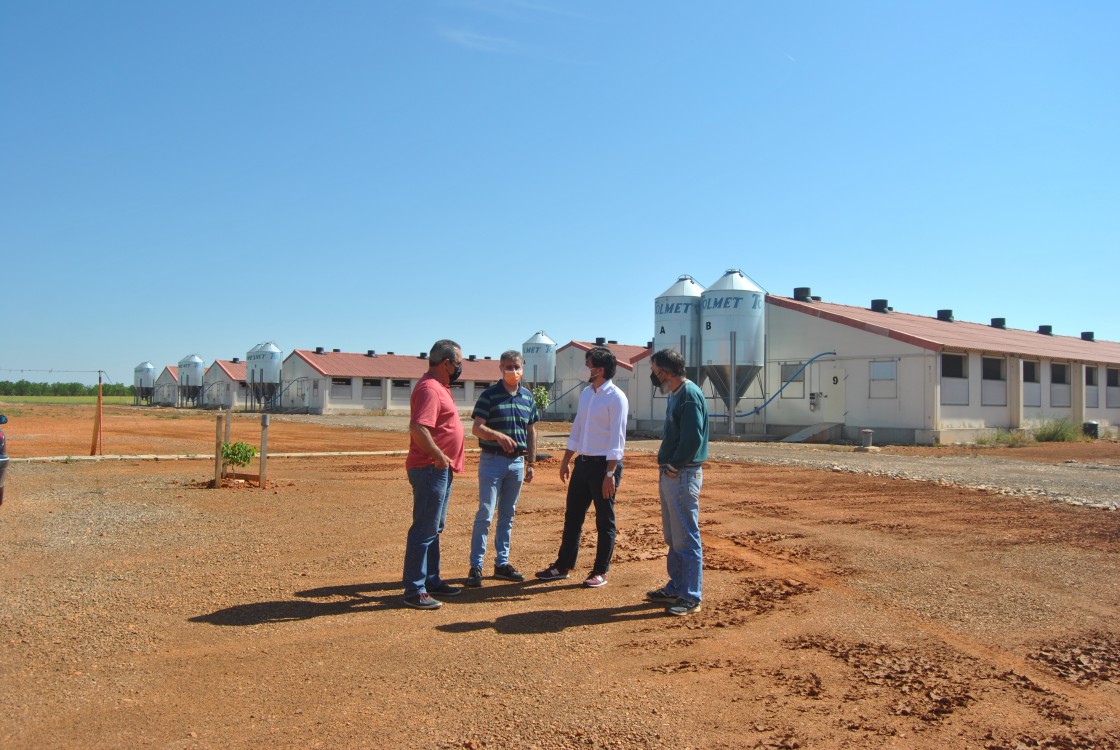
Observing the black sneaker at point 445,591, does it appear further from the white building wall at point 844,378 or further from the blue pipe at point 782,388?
the blue pipe at point 782,388

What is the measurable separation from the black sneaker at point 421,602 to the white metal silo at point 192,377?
7677 centimetres

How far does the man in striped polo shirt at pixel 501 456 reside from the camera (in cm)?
626

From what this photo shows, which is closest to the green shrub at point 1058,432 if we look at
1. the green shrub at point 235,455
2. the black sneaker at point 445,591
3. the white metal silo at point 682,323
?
the white metal silo at point 682,323

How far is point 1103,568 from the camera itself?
22.7 feet

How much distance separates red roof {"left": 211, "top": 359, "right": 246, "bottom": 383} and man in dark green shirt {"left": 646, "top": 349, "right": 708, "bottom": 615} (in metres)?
68.2

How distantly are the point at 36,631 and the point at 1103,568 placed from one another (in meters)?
7.77

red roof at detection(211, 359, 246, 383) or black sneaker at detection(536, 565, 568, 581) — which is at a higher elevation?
red roof at detection(211, 359, 246, 383)

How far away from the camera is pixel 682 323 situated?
30281 mm

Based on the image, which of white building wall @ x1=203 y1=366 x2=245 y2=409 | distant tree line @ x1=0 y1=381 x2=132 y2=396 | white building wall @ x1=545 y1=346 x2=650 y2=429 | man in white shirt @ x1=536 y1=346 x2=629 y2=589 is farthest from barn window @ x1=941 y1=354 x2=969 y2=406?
distant tree line @ x1=0 y1=381 x2=132 y2=396

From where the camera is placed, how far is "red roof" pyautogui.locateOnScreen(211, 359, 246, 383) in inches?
2717

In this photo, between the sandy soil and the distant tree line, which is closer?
the sandy soil

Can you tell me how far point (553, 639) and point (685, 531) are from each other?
4.10ft

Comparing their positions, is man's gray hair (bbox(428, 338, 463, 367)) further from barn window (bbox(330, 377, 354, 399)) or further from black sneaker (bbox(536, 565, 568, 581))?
barn window (bbox(330, 377, 354, 399))

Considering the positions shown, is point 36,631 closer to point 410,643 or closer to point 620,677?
point 410,643
